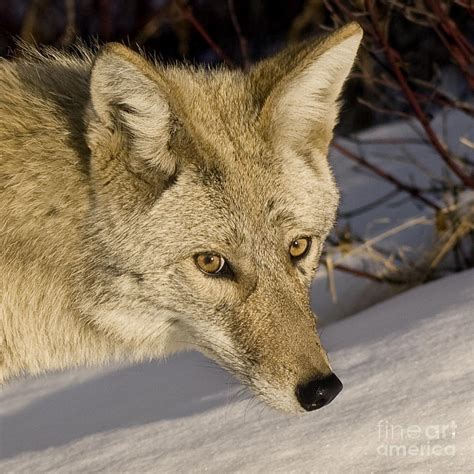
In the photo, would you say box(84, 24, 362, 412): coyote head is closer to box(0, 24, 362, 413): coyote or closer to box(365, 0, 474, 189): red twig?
box(0, 24, 362, 413): coyote

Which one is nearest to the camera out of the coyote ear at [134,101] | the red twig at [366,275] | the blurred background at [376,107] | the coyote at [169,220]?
the coyote ear at [134,101]

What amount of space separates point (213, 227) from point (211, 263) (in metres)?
0.13

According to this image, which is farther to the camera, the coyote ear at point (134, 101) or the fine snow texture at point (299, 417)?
the fine snow texture at point (299, 417)

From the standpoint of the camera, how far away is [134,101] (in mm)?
3215

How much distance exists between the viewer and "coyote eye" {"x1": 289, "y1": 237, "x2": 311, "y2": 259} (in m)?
3.50

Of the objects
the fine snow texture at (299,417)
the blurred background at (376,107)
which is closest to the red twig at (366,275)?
the blurred background at (376,107)

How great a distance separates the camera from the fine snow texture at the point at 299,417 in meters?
3.28

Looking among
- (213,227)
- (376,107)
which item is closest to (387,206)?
(376,107)

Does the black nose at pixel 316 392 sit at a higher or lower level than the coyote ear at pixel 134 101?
lower

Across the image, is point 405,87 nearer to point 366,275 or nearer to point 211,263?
point 366,275

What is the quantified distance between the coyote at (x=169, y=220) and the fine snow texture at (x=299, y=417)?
29 centimetres

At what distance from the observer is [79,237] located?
345 centimetres

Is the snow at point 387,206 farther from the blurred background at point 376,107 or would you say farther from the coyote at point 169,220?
the coyote at point 169,220

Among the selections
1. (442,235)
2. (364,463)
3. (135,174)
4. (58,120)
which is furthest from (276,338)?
(442,235)
